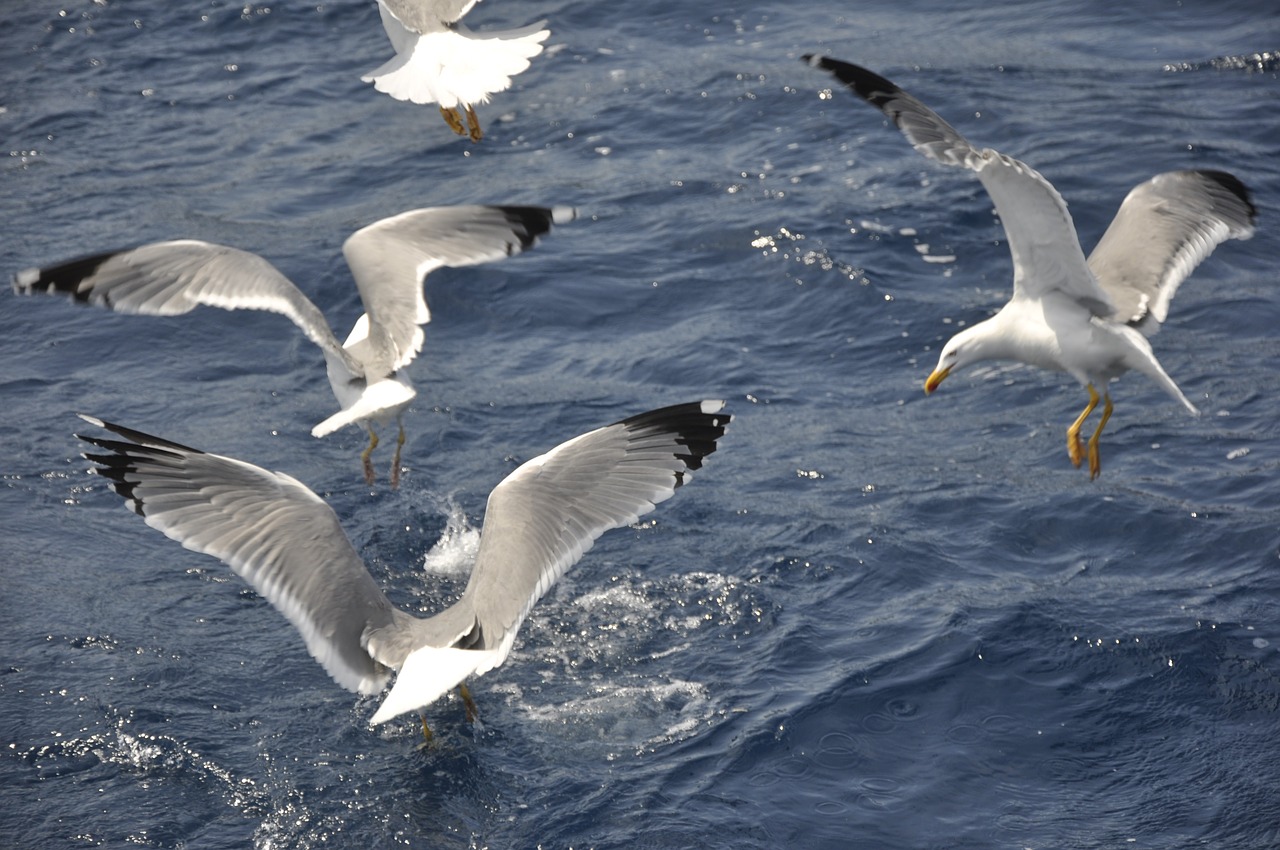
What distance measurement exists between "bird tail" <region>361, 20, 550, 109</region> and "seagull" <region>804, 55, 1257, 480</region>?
208 centimetres

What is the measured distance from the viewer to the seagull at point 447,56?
809 centimetres

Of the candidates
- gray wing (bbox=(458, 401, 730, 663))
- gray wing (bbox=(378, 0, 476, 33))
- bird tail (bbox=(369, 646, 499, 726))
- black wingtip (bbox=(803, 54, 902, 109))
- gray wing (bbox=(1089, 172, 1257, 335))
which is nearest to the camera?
bird tail (bbox=(369, 646, 499, 726))

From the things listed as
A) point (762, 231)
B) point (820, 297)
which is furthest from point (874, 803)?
point (762, 231)

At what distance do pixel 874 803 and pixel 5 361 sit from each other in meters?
7.47

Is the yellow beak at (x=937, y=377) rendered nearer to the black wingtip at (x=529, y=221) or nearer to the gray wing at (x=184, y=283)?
the black wingtip at (x=529, y=221)

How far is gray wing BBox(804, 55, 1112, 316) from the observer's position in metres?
6.36

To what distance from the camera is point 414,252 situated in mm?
8430

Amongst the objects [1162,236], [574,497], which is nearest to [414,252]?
[574,497]

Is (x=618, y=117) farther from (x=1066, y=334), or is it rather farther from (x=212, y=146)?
(x=1066, y=334)

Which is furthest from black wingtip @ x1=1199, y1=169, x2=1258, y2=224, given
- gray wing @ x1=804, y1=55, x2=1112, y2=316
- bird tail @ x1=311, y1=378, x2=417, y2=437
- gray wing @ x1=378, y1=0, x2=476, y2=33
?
bird tail @ x1=311, y1=378, x2=417, y2=437

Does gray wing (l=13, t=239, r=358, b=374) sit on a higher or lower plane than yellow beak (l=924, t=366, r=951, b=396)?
lower

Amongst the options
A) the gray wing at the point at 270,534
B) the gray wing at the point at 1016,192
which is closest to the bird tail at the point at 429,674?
the gray wing at the point at 270,534

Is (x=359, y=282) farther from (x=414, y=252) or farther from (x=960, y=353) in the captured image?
(x=960, y=353)

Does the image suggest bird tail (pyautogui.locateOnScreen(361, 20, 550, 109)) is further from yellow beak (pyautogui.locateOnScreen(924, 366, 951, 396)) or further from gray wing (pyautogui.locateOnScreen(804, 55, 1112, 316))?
yellow beak (pyautogui.locateOnScreen(924, 366, 951, 396))
